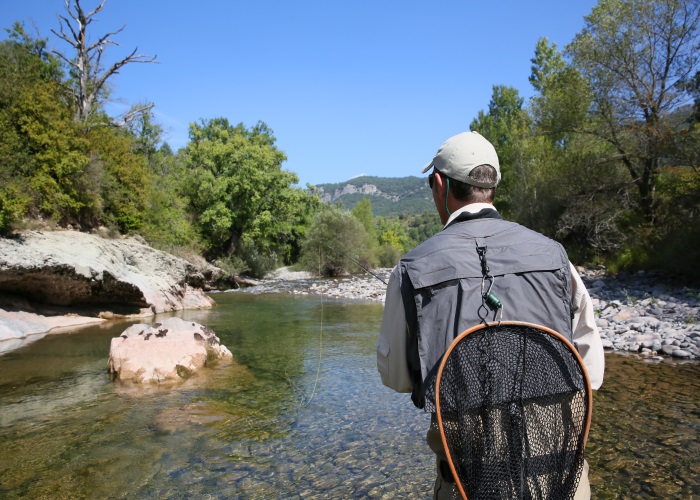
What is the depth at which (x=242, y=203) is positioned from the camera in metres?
39.8

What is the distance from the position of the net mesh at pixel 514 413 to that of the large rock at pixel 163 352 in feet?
25.0

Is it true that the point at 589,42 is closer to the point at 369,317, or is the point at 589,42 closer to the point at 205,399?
the point at 369,317

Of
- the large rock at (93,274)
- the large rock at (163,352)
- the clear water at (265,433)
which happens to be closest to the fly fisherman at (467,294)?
the clear water at (265,433)

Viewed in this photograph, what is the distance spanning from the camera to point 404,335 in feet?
6.44

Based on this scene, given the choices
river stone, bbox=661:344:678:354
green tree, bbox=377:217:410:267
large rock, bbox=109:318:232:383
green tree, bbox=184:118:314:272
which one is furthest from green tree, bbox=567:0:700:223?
green tree, bbox=377:217:410:267

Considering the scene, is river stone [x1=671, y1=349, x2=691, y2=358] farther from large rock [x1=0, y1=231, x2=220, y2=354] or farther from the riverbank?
large rock [x1=0, y1=231, x2=220, y2=354]

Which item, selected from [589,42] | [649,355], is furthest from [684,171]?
[649,355]

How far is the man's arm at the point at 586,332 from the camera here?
2045mm

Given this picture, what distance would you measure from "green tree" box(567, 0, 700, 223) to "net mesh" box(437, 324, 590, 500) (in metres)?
20.5

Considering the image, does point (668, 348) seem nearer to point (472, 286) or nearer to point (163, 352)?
point (163, 352)

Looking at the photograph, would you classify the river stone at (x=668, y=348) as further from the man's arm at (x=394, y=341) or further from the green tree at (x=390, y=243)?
the green tree at (x=390, y=243)

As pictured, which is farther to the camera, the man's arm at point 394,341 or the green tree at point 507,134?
the green tree at point 507,134

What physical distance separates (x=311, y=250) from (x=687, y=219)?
29890mm

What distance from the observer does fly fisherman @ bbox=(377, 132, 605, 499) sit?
1.85 meters
